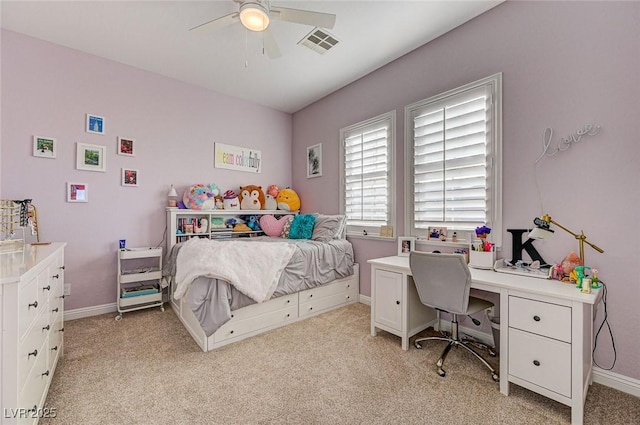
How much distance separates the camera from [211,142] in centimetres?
382

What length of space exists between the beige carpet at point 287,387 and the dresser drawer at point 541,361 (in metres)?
0.17

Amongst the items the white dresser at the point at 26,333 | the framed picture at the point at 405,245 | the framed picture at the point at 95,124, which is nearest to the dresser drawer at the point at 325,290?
the framed picture at the point at 405,245

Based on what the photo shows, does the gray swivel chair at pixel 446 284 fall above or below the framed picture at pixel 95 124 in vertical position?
below

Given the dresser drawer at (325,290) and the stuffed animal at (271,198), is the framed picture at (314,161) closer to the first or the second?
the stuffed animal at (271,198)

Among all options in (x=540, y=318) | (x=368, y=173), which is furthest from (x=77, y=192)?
(x=540, y=318)

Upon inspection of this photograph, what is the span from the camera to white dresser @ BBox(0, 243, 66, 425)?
1075 millimetres

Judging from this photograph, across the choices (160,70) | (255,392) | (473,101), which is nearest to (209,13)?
(160,70)

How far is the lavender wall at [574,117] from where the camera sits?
1.72 m

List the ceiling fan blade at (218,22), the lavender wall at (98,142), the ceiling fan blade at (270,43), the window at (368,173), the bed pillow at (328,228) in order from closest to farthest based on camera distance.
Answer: the ceiling fan blade at (218,22), the ceiling fan blade at (270,43), the lavender wall at (98,142), the window at (368,173), the bed pillow at (328,228)

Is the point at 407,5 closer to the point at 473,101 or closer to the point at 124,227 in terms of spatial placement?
the point at 473,101

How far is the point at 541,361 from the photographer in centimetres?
157

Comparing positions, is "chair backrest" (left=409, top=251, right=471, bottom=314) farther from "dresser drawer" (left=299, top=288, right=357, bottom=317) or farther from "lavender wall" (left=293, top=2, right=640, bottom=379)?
"dresser drawer" (left=299, top=288, right=357, bottom=317)

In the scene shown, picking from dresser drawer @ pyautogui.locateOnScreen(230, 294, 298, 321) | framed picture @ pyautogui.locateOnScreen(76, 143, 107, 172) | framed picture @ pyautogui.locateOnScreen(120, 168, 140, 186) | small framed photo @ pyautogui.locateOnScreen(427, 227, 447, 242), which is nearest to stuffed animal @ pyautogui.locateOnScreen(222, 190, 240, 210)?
framed picture @ pyautogui.locateOnScreen(120, 168, 140, 186)

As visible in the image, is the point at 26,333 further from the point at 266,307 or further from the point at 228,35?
the point at 228,35
